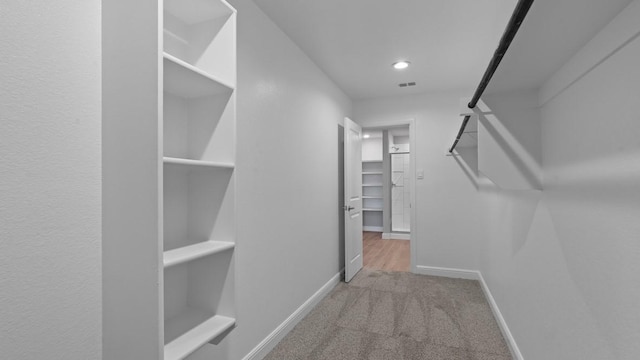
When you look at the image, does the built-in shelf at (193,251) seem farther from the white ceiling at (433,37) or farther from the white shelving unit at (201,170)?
the white ceiling at (433,37)

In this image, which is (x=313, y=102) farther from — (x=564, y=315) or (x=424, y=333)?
(x=564, y=315)

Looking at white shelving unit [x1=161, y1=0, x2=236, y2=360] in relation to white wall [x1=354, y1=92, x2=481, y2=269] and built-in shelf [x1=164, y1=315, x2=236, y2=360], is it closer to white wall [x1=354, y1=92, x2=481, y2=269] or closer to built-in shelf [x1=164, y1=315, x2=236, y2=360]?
built-in shelf [x1=164, y1=315, x2=236, y2=360]

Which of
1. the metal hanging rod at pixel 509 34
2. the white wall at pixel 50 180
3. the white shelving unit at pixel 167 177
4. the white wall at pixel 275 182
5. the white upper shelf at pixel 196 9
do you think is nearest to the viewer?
A: the metal hanging rod at pixel 509 34

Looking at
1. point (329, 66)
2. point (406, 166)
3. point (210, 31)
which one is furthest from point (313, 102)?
point (406, 166)

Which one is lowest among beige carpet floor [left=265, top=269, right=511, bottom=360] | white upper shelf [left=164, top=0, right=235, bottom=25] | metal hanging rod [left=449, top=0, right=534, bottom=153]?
beige carpet floor [left=265, top=269, right=511, bottom=360]

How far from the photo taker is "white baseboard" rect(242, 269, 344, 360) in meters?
2.09

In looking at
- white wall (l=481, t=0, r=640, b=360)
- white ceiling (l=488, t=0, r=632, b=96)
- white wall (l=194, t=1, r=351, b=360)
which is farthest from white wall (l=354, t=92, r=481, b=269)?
white ceiling (l=488, t=0, r=632, b=96)

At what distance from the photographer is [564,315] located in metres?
1.31

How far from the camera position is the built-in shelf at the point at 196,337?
1080mm

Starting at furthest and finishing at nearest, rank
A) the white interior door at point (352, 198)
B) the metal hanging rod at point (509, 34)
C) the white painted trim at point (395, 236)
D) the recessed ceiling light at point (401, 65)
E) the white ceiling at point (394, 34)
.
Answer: the white painted trim at point (395, 236) → the white interior door at point (352, 198) → the recessed ceiling light at point (401, 65) → the white ceiling at point (394, 34) → the metal hanging rod at point (509, 34)

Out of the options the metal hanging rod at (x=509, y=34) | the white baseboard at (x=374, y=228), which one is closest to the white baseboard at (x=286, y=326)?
the metal hanging rod at (x=509, y=34)

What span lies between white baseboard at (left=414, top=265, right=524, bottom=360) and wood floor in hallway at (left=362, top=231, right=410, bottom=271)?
336mm

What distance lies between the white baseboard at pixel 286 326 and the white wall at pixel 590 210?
64.4 inches

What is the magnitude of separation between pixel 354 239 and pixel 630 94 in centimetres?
332
